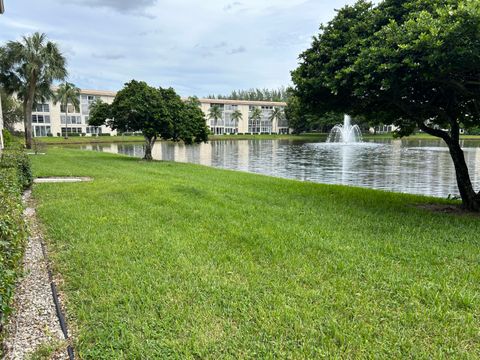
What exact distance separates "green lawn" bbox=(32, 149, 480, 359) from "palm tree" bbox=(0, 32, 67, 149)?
2396cm

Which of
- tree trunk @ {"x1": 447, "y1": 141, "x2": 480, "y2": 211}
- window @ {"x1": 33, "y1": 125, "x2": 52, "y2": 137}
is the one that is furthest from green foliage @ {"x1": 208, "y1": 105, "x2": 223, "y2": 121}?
tree trunk @ {"x1": 447, "y1": 141, "x2": 480, "y2": 211}

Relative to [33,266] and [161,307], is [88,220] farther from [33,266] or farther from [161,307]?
[161,307]

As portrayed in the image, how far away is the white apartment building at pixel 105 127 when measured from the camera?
6731 centimetres

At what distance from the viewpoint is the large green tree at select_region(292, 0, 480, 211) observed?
5.88 m

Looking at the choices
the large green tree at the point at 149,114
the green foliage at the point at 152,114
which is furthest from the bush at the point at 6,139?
the green foliage at the point at 152,114

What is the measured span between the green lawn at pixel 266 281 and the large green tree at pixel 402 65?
101 inches

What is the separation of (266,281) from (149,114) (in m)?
18.5

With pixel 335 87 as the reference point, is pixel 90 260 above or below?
below

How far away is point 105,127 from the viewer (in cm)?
7650

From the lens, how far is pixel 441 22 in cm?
593

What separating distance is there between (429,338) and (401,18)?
668 centimetres

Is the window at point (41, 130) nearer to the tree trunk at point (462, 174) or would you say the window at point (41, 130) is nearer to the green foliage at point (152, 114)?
the green foliage at point (152, 114)

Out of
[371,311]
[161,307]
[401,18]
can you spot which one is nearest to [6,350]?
[161,307]

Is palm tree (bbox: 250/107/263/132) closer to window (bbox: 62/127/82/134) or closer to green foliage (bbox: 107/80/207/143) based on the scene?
window (bbox: 62/127/82/134)
